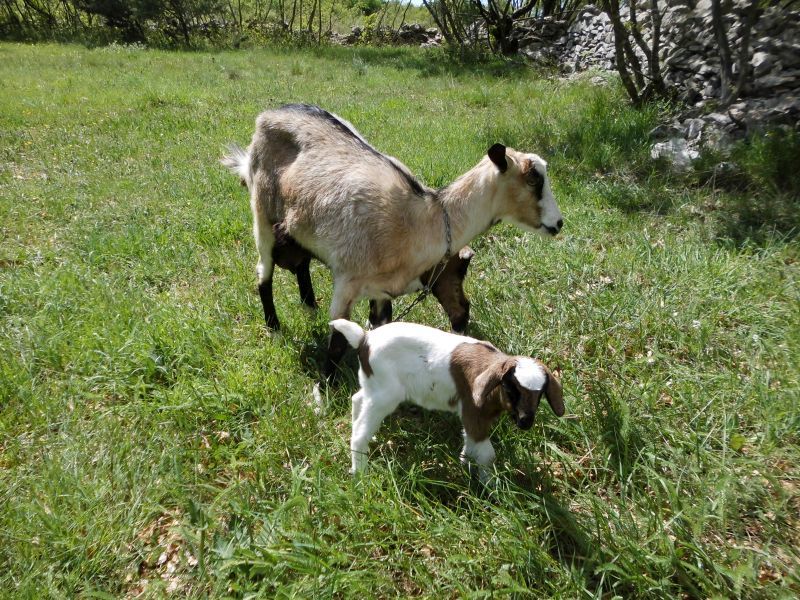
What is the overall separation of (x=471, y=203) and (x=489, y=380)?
4.58ft

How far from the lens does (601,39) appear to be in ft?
39.0

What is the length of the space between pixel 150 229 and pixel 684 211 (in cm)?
→ 542

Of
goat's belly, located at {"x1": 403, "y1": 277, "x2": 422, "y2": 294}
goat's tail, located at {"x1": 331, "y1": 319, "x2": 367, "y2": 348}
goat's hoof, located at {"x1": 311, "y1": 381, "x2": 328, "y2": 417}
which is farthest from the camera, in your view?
goat's belly, located at {"x1": 403, "y1": 277, "x2": 422, "y2": 294}

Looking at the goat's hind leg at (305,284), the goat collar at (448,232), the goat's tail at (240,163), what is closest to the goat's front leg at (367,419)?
the goat collar at (448,232)

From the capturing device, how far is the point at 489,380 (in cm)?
222

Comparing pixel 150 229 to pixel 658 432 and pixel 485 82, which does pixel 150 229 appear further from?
pixel 485 82

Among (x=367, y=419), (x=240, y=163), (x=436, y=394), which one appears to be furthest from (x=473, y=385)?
(x=240, y=163)

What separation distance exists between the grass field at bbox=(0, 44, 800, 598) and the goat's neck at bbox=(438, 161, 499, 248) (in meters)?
0.79

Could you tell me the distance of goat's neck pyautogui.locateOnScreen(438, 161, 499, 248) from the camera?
3.23 metres

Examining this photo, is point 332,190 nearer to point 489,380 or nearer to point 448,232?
point 448,232

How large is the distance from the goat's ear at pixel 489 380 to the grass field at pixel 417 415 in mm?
442

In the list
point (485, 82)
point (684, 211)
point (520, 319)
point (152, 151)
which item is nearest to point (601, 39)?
point (485, 82)

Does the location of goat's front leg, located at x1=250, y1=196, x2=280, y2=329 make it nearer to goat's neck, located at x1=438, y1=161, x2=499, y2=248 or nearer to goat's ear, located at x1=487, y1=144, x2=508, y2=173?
goat's neck, located at x1=438, y1=161, x2=499, y2=248

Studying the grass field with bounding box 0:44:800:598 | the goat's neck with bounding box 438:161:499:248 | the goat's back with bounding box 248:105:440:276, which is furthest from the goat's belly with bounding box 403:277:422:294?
the grass field with bounding box 0:44:800:598
